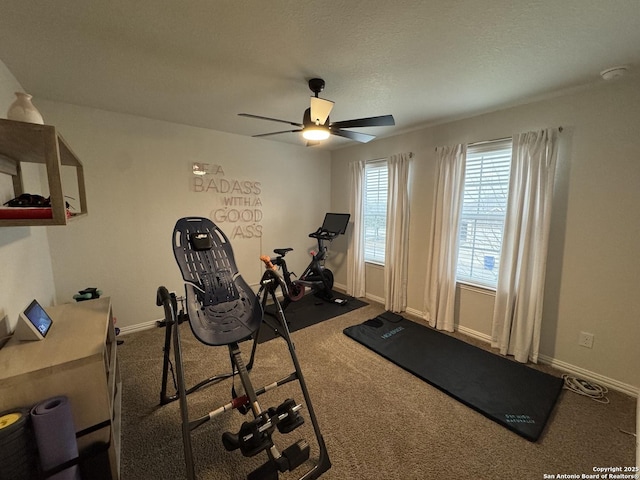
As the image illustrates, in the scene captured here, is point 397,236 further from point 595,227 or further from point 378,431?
point 378,431

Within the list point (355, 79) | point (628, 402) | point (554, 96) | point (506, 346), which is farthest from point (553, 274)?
point (355, 79)

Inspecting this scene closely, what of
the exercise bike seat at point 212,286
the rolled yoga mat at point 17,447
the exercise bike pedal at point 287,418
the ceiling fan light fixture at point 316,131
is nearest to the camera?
the rolled yoga mat at point 17,447

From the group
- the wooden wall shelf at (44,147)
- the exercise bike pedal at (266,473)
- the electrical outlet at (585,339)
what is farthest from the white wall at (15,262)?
the electrical outlet at (585,339)

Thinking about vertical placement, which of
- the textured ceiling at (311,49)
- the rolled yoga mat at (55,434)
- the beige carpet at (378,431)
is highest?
the textured ceiling at (311,49)

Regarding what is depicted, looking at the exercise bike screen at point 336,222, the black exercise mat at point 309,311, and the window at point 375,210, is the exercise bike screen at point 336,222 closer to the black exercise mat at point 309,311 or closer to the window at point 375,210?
the window at point 375,210

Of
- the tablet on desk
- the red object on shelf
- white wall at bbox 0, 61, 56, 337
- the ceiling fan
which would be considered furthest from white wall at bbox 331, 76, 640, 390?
white wall at bbox 0, 61, 56, 337

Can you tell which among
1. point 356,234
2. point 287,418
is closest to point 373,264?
point 356,234

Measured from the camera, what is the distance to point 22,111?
1.20m

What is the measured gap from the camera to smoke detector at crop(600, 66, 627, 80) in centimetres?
177

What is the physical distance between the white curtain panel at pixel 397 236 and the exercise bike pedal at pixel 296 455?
8.37 ft

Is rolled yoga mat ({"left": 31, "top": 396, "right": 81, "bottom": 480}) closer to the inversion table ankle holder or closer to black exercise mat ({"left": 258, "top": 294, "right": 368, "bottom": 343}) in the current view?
the inversion table ankle holder

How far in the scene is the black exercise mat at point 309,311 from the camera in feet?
10.3

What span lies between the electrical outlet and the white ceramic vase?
158 inches

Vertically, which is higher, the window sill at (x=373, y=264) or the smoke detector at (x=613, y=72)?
the smoke detector at (x=613, y=72)
